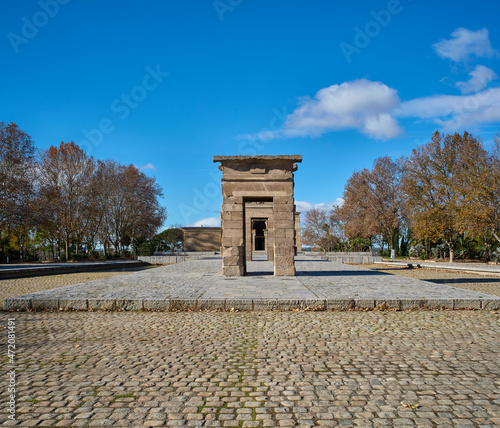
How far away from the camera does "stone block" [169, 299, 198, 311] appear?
28.2 ft

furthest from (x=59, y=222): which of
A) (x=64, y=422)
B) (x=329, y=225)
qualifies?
(x=64, y=422)

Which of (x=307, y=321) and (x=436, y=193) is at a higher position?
(x=436, y=193)

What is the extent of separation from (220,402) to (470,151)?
1287 inches

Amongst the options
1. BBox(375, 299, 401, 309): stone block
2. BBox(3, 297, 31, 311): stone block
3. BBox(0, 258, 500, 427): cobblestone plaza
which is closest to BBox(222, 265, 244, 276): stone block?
BBox(0, 258, 500, 427): cobblestone plaza

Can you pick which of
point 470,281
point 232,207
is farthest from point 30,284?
point 470,281

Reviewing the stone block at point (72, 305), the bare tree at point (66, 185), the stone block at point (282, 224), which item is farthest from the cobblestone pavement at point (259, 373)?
the bare tree at point (66, 185)

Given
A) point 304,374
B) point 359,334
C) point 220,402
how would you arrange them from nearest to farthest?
1. point 220,402
2. point 304,374
3. point 359,334

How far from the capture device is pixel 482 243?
34438 mm

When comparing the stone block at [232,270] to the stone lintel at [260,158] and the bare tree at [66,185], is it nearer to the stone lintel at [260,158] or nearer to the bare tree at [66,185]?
the stone lintel at [260,158]

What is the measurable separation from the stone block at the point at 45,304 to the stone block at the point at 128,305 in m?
1.36

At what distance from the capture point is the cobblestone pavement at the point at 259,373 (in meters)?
3.32

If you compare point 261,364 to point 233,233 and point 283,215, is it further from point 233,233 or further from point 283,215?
point 283,215

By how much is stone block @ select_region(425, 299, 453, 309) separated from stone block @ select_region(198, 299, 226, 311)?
449cm

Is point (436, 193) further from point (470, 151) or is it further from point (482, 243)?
point (482, 243)
